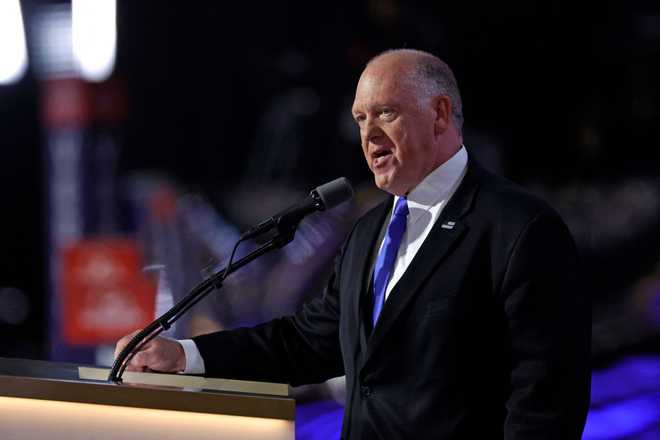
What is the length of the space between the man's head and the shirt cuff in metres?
0.47

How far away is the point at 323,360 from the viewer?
2041mm

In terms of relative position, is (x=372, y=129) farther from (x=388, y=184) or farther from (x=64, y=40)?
(x=64, y=40)

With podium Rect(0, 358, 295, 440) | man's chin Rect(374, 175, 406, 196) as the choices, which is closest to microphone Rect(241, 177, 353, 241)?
man's chin Rect(374, 175, 406, 196)

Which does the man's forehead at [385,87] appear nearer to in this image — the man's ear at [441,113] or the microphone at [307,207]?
the man's ear at [441,113]

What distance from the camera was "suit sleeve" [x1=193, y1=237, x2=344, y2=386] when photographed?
6.48 feet

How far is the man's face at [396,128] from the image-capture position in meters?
1.83

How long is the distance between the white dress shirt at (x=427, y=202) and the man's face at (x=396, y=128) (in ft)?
0.06

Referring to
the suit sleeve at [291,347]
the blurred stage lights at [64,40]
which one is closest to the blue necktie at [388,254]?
the suit sleeve at [291,347]

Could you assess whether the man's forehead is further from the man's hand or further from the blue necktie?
the man's hand

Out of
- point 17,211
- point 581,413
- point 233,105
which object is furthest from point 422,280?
Result: point 17,211

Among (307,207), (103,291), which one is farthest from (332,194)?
(103,291)

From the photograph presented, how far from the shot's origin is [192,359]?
1906mm

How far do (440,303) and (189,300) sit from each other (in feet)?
1.35

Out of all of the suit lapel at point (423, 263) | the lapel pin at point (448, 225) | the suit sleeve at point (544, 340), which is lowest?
the suit sleeve at point (544, 340)
